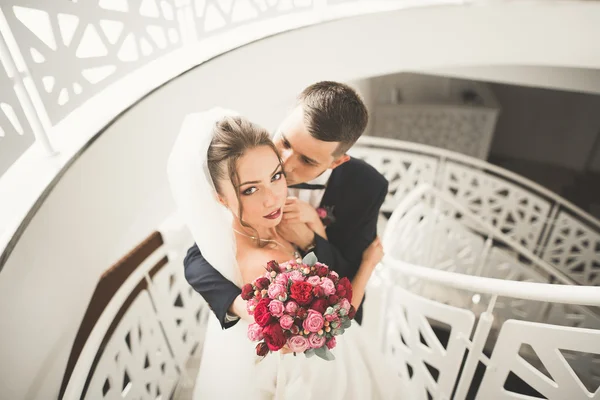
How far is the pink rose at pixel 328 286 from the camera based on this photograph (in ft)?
3.55

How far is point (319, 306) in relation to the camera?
3.47 ft

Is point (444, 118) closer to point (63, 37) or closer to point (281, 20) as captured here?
point (281, 20)

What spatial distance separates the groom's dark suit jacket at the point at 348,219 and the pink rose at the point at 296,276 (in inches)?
10.9

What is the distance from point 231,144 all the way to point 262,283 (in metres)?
0.40

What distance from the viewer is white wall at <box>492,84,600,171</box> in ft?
23.9

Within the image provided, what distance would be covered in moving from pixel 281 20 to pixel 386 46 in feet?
3.08

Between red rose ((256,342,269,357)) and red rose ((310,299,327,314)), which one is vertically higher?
red rose ((310,299,327,314))

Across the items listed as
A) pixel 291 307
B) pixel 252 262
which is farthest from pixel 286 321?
pixel 252 262

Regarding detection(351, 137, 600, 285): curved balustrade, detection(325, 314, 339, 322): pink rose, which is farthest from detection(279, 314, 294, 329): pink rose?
detection(351, 137, 600, 285): curved balustrade

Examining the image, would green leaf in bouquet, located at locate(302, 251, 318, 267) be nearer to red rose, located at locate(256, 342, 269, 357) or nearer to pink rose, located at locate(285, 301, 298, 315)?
pink rose, located at locate(285, 301, 298, 315)

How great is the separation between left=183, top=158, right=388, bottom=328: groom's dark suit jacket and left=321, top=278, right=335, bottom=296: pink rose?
0.27 m

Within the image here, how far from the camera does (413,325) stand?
2076 millimetres

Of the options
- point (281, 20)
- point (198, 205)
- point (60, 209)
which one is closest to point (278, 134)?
point (198, 205)

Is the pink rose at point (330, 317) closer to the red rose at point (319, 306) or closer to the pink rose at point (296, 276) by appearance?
the red rose at point (319, 306)
